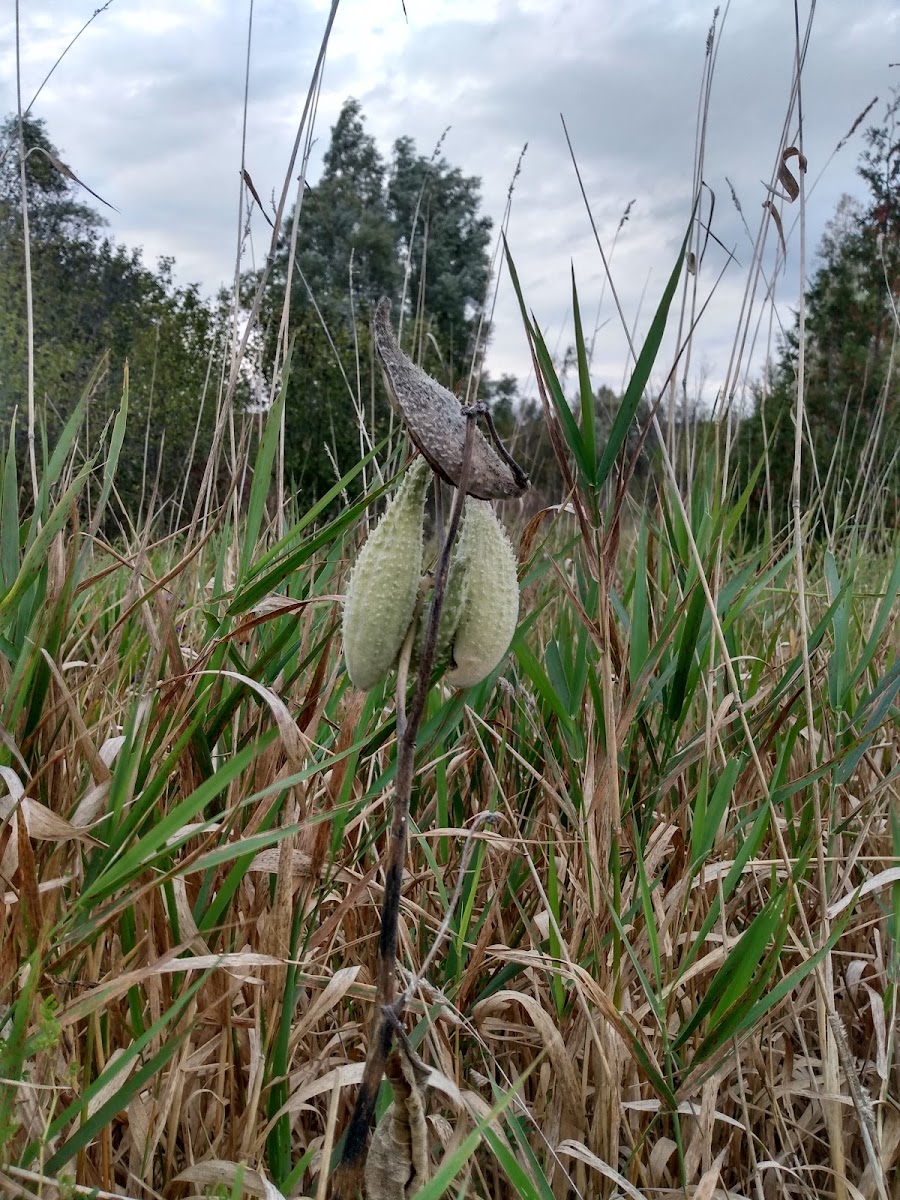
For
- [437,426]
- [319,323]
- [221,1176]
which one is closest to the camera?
[437,426]

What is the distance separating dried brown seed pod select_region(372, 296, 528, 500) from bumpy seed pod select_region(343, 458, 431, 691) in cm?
3

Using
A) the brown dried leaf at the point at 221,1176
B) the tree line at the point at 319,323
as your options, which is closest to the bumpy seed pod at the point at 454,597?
the brown dried leaf at the point at 221,1176

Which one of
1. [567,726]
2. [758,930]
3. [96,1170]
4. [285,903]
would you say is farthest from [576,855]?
[96,1170]

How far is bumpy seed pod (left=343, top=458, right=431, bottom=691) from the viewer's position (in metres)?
0.55

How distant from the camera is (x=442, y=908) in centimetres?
103

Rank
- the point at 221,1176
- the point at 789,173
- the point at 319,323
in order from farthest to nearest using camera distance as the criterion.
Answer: the point at 319,323
the point at 789,173
the point at 221,1176

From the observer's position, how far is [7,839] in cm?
84

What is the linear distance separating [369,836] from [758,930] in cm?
42

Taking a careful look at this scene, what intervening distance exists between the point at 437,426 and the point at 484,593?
0.35ft

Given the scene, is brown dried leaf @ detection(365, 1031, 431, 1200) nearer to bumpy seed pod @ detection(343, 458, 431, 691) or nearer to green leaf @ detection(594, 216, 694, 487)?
bumpy seed pod @ detection(343, 458, 431, 691)

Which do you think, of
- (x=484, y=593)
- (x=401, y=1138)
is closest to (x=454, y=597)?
(x=484, y=593)

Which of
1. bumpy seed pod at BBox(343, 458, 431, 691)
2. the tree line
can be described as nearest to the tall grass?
bumpy seed pod at BBox(343, 458, 431, 691)

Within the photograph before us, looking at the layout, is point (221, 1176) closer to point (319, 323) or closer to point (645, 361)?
point (645, 361)

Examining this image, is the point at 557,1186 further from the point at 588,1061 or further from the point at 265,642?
the point at 265,642
